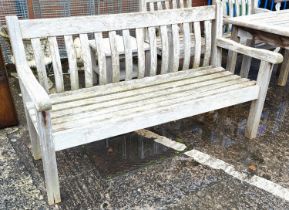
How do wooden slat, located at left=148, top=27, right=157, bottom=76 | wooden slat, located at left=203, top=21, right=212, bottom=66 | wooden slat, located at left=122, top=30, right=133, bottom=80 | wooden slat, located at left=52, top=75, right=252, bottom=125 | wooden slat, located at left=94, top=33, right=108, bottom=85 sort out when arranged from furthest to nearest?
wooden slat, located at left=203, top=21, right=212, bottom=66 → wooden slat, located at left=148, top=27, right=157, bottom=76 → wooden slat, located at left=122, top=30, right=133, bottom=80 → wooden slat, located at left=94, top=33, right=108, bottom=85 → wooden slat, located at left=52, top=75, right=252, bottom=125

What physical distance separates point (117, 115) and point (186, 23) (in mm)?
1234

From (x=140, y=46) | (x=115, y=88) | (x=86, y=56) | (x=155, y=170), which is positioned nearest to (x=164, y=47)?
(x=140, y=46)

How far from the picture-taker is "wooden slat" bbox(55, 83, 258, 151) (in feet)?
6.56

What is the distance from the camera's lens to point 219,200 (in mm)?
2316

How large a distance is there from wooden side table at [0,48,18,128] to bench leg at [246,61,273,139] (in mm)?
2341

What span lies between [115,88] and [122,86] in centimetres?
7

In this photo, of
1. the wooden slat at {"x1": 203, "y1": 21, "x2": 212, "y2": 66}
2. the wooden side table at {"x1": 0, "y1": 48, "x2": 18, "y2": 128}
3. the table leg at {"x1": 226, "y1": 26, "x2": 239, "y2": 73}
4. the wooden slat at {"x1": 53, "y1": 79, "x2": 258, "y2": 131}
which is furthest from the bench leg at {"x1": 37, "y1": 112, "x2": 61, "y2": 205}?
the table leg at {"x1": 226, "y1": 26, "x2": 239, "y2": 73}

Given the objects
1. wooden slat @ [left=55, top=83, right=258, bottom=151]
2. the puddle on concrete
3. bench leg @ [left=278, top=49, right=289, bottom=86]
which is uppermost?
wooden slat @ [left=55, top=83, right=258, bottom=151]

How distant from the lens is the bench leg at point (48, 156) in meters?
1.86

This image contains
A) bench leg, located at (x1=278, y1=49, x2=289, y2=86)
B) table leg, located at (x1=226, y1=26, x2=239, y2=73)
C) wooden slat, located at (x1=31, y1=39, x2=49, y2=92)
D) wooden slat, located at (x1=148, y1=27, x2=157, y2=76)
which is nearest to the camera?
wooden slat, located at (x1=31, y1=39, x2=49, y2=92)

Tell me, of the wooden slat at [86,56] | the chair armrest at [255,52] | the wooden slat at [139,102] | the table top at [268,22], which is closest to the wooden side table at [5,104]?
the wooden slat at [86,56]

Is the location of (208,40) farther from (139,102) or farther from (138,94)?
(139,102)

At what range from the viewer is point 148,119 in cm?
226

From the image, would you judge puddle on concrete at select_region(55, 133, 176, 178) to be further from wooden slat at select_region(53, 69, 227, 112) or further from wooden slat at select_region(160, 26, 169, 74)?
wooden slat at select_region(160, 26, 169, 74)
